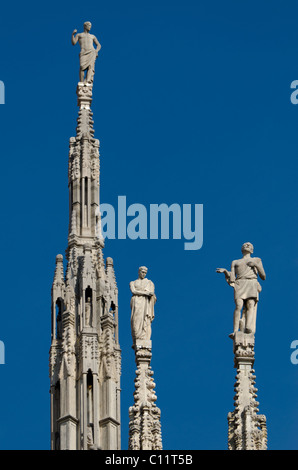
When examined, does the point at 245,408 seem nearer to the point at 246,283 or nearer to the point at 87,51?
the point at 246,283

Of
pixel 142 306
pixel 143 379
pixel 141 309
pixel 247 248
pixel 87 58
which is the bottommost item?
pixel 143 379

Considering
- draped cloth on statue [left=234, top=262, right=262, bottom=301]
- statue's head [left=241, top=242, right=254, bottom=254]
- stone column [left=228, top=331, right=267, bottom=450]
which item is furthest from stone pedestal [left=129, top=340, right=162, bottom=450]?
statue's head [left=241, top=242, right=254, bottom=254]

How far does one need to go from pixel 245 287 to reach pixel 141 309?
299cm

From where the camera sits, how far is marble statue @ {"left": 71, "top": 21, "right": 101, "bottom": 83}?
347ft

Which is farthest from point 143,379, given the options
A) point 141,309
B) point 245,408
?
point 245,408

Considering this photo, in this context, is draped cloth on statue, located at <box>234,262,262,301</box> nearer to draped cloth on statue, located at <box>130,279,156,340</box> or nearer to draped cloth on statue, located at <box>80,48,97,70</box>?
draped cloth on statue, located at <box>130,279,156,340</box>

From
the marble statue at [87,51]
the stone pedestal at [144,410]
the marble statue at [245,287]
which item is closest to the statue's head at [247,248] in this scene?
the marble statue at [245,287]

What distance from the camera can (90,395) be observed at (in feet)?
323

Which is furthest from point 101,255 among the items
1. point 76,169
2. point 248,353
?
point 248,353

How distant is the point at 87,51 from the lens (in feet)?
348

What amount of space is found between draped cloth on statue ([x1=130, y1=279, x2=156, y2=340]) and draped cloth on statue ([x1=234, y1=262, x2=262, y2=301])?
8.39 ft

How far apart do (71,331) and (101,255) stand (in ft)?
11.5

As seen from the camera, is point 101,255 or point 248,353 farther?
point 101,255
